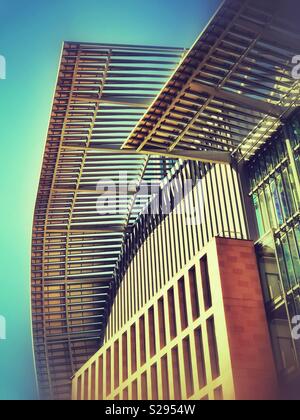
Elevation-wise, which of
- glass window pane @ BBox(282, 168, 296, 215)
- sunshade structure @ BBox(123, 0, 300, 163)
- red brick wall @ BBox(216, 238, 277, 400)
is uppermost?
sunshade structure @ BBox(123, 0, 300, 163)

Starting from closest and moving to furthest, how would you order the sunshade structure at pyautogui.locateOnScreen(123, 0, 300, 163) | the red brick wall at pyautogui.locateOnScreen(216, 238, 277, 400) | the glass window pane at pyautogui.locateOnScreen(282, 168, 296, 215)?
1. the red brick wall at pyautogui.locateOnScreen(216, 238, 277, 400)
2. the sunshade structure at pyautogui.locateOnScreen(123, 0, 300, 163)
3. the glass window pane at pyautogui.locateOnScreen(282, 168, 296, 215)

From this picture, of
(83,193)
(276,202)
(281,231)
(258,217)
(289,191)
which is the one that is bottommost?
(281,231)

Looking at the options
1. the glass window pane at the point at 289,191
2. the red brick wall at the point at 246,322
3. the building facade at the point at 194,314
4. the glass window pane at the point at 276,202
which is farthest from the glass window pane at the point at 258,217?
the glass window pane at the point at 289,191

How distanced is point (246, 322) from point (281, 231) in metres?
4.66

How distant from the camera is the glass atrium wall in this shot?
28875 mm

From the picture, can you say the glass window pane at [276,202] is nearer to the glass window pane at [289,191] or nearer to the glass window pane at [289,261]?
the glass window pane at [289,191]

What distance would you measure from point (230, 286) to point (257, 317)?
1.77 meters

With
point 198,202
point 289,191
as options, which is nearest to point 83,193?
point 198,202

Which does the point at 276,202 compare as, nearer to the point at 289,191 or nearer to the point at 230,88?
the point at 289,191

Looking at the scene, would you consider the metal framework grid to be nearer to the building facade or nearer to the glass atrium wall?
the building facade

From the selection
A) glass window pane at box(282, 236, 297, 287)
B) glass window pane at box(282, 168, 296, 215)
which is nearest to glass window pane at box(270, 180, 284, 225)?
glass window pane at box(282, 168, 296, 215)

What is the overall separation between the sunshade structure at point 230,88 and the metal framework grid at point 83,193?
1.78 metres

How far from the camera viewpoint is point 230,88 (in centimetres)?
3259

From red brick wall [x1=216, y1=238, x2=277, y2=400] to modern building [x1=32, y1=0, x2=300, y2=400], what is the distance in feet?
0.19
